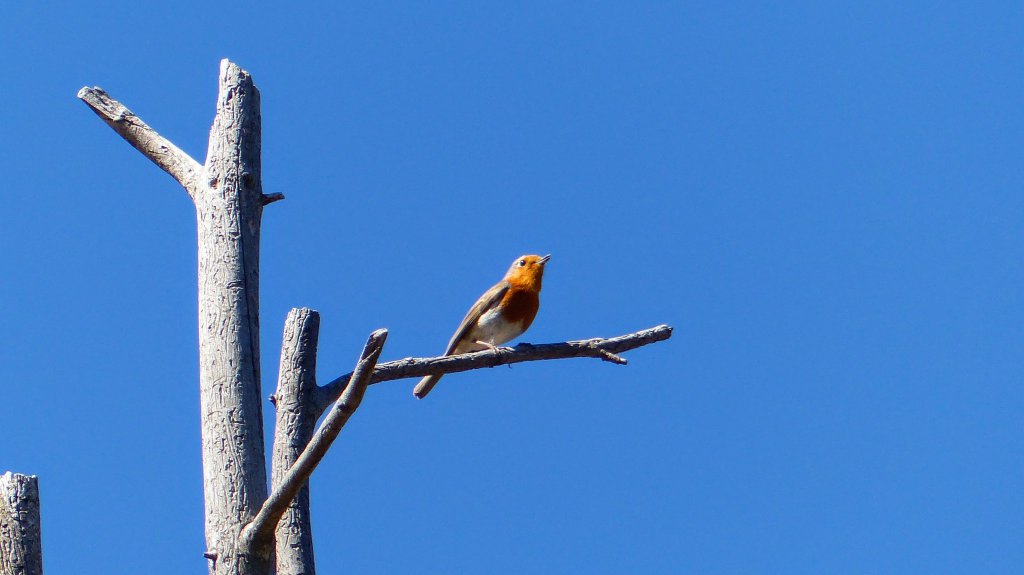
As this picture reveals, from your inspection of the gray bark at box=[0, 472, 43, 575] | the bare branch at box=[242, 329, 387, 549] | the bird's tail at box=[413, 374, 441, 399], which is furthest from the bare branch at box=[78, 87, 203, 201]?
the bird's tail at box=[413, 374, 441, 399]

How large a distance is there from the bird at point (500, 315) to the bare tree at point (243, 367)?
131 inches

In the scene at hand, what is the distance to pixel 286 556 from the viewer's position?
5.44m

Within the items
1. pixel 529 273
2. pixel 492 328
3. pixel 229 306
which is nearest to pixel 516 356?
pixel 229 306

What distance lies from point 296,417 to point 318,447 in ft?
4.23

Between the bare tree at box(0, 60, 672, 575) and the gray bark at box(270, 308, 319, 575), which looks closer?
the bare tree at box(0, 60, 672, 575)

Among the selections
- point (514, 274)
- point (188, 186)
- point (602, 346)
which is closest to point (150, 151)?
point (188, 186)

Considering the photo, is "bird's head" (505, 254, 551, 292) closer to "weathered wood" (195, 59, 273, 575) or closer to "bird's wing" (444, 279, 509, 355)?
"bird's wing" (444, 279, 509, 355)

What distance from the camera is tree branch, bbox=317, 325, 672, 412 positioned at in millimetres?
5898

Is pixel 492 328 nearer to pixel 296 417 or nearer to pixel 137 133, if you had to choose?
pixel 296 417

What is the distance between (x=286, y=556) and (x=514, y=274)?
5052 mm

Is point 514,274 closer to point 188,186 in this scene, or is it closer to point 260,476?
point 188,186

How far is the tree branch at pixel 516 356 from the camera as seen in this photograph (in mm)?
5898

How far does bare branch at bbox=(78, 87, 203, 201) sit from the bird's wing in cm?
432

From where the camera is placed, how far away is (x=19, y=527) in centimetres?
429
